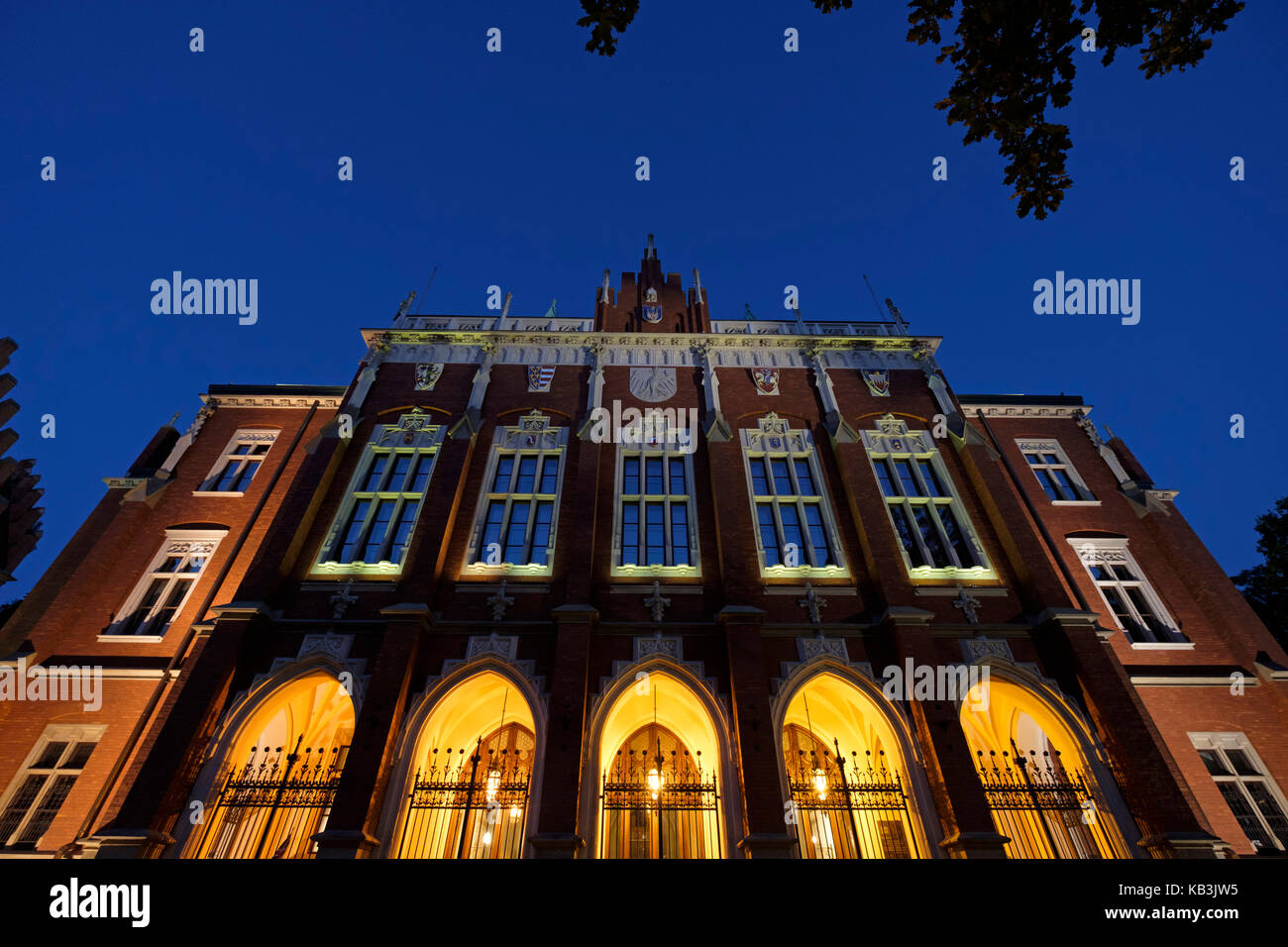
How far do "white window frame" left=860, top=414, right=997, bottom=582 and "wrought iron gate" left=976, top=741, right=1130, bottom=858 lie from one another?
423 centimetres

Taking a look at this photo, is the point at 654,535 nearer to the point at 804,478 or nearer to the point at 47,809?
the point at 804,478

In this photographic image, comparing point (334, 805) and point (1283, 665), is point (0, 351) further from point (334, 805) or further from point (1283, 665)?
point (1283, 665)

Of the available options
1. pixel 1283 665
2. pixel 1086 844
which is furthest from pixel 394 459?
pixel 1283 665

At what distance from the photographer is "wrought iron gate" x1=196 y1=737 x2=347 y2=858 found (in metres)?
11.5

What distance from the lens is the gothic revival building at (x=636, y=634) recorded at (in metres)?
11.6

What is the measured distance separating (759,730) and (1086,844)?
21.8 feet

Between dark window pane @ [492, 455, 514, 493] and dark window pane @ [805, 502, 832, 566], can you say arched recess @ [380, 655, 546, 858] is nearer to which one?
dark window pane @ [492, 455, 514, 493]

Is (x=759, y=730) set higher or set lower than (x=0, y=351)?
lower

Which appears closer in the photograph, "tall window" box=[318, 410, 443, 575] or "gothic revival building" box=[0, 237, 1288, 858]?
"gothic revival building" box=[0, 237, 1288, 858]

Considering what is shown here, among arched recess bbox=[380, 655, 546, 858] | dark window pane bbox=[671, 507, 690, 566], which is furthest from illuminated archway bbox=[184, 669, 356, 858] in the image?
dark window pane bbox=[671, 507, 690, 566]

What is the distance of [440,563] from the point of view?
48.6 feet

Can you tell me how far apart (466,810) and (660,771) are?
141 inches

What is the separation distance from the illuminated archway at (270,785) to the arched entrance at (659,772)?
5.61 metres
